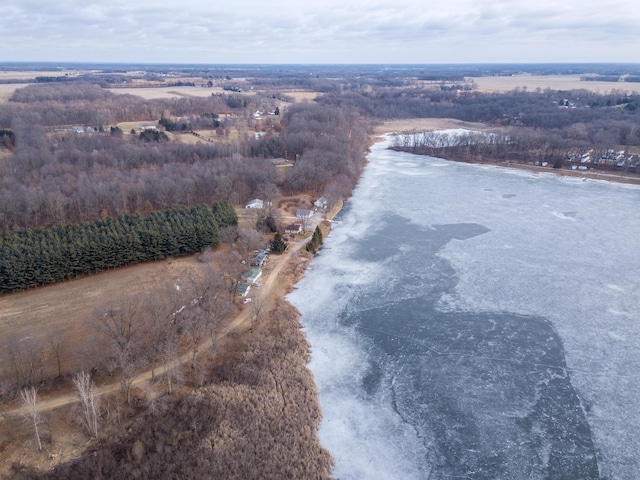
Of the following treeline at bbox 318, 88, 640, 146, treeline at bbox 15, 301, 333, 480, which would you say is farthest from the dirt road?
treeline at bbox 318, 88, 640, 146

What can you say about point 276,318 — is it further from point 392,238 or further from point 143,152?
point 143,152

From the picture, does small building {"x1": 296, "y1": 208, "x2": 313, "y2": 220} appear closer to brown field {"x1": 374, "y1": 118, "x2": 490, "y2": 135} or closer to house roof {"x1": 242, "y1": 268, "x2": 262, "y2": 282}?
house roof {"x1": 242, "y1": 268, "x2": 262, "y2": 282}

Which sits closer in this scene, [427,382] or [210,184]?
[427,382]

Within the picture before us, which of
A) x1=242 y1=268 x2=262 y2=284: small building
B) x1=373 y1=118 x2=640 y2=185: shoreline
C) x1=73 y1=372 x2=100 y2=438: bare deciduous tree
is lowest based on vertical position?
x1=373 y1=118 x2=640 y2=185: shoreline

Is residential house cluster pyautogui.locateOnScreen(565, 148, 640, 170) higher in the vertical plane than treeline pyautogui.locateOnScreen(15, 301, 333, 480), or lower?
higher

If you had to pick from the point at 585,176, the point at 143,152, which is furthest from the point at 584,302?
the point at 143,152

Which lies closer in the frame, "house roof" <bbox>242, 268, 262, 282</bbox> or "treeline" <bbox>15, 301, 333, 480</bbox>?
"treeline" <bbox>15, 301, 333, 480</bbox>

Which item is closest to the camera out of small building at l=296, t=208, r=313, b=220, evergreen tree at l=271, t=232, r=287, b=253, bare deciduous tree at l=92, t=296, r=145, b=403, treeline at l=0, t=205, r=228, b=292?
bare deciduous tree at l=92, t=296, r=145, b=403

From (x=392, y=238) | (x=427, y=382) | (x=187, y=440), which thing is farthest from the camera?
(x=392, y=238)

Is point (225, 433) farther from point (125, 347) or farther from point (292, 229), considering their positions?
point (292, 229)
